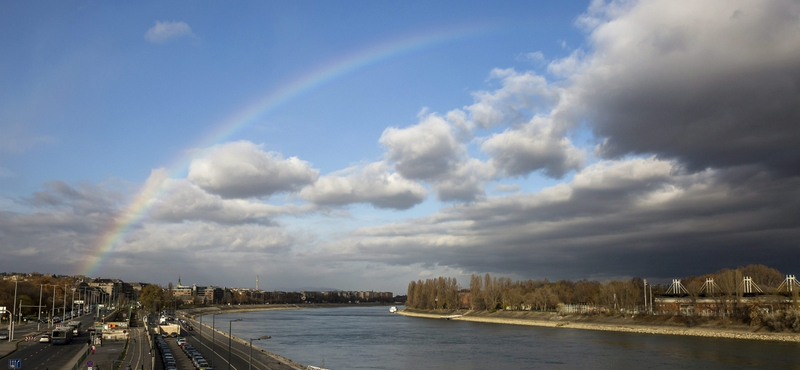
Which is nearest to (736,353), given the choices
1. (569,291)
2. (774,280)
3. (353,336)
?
(353,336)

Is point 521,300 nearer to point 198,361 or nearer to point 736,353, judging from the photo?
point 736,353

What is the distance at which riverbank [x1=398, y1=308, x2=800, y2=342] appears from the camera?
8231cm

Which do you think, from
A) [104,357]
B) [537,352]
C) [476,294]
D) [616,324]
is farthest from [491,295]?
[104,357]

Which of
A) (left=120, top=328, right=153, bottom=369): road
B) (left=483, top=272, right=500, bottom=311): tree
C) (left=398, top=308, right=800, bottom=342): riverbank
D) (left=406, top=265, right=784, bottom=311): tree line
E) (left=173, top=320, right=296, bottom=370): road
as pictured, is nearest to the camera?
(left=120, top=328, right=153, bottom=369): road

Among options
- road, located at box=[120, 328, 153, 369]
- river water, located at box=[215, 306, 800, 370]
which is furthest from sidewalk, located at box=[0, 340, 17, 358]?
river water, located at box=[215, 306, 800, 370]

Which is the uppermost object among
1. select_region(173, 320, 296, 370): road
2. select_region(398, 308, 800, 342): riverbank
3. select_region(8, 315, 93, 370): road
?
select_region(8, 315, 93, 370): road

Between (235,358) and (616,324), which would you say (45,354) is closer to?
(235,358)

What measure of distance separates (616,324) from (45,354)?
3743 inches

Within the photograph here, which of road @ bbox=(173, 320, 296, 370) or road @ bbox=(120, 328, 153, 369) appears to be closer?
road @ bbox=(120, 328, 153, 369)

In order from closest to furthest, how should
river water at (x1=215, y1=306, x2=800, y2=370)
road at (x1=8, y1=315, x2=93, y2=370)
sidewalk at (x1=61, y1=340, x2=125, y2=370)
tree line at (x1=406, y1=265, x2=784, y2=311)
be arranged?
sidewalk at (x1=61, y1=340, x2=125, y2=370), road at (x1=8, y1=315, x2=93, y2=370), river water at (x1=215, y1=306, x2=800, y2=370), tree line at (x1=406, y1=265, x2=784, y2=311)

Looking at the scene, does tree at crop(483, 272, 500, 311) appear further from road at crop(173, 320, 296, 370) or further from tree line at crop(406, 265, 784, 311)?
road at crop(173, 320, 296, 370)

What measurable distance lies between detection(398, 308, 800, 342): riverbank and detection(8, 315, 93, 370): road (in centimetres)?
8508

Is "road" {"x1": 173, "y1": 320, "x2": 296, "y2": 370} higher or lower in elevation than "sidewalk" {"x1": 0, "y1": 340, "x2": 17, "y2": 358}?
lower

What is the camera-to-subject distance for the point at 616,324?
358 feet
